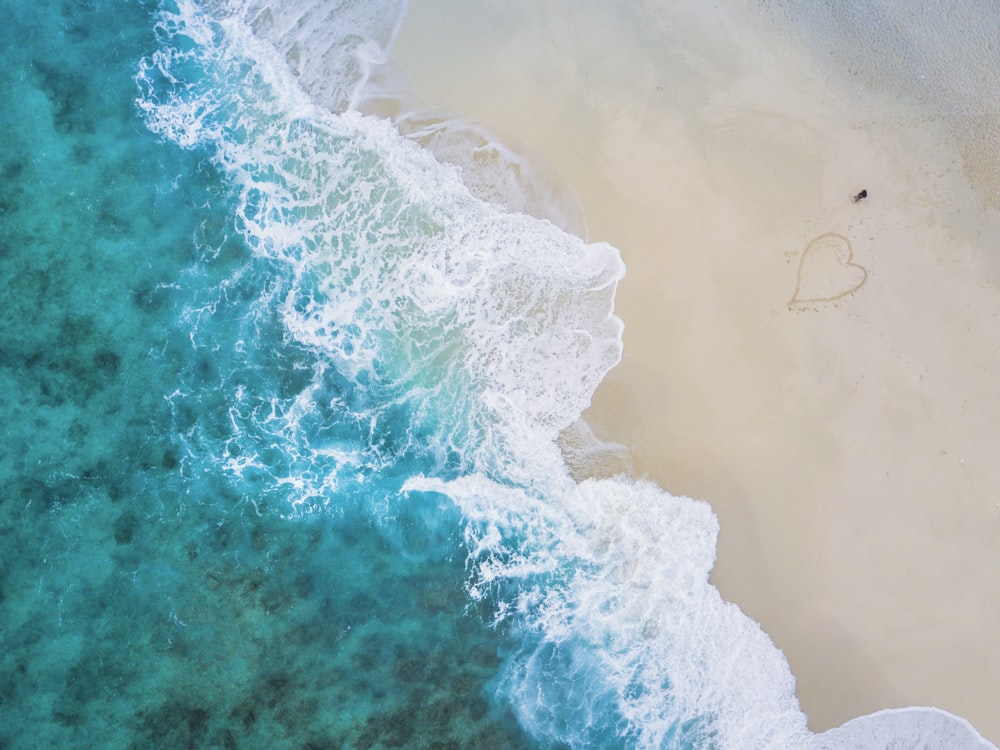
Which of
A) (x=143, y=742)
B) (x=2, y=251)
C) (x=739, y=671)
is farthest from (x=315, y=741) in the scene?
(x=2, y=251)

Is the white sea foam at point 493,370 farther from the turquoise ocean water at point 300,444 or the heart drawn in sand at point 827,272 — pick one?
the heart drawn in sand at point 827,272

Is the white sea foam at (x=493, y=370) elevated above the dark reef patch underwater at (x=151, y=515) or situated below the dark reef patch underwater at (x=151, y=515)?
above

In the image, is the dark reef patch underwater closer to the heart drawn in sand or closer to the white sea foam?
the white sea foam

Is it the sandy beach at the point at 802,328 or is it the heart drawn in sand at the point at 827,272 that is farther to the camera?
the heart drawn in sand at the point at 827,272

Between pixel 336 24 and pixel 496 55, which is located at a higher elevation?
pixel 496 55

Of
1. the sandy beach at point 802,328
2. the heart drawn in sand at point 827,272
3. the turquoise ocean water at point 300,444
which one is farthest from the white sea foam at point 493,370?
the heart drawn in sand at point 827,272

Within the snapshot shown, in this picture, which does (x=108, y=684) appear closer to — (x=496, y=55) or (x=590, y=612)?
(x=590, y=612)

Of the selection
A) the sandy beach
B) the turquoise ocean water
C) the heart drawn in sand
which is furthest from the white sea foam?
the heart drawn in sand
